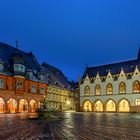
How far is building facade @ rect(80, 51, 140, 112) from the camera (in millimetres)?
63875

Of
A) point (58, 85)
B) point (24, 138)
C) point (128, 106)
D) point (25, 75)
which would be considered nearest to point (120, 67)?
point (128, 106)

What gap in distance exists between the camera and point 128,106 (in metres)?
64.2

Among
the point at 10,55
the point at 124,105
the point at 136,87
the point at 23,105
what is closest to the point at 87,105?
the point at 124,105

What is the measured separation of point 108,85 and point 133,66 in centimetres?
873

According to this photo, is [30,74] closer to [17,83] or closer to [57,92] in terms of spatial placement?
[17,83]

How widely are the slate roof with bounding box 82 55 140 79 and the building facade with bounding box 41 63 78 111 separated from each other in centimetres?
967

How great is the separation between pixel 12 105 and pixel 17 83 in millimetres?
5183

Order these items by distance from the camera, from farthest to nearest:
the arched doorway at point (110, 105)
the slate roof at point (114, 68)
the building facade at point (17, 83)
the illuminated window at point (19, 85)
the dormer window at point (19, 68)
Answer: the arched doorway at point (110, 105) < the slate roof at point (114, 68) < the dormer window at point (19, 68) < the illuminated window at point (19, 85) < the building facade at point (17, 83)

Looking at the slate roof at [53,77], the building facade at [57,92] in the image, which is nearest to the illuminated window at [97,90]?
the building facade at [57,92]

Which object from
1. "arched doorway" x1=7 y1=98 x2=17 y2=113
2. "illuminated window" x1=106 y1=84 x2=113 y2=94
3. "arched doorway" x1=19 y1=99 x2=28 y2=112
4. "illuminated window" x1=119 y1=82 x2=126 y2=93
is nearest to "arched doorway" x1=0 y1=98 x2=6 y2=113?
"arched doorway" x1=7 y1=98 x2=17 y2=113

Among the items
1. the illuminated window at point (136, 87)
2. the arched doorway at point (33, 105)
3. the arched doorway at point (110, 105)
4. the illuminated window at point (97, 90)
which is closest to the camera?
the arched doorway at point (33, 105)

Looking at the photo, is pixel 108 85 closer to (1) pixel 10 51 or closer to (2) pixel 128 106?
(2) pixel 128 106

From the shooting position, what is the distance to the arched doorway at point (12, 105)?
178ft

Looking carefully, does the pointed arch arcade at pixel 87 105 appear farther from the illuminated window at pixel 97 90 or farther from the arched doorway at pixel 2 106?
the arched doorway at pixel 2 106
